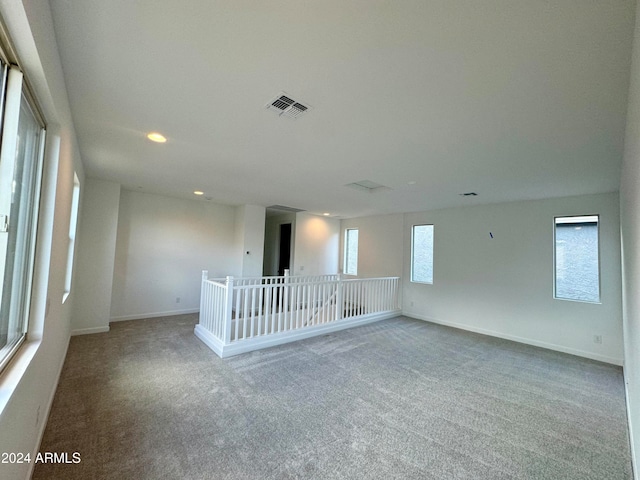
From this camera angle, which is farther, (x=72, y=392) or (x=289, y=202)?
(x=289, y=202)

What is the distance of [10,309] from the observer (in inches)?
58.1

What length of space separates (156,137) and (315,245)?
5308mm

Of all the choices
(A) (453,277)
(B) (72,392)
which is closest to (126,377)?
(B) (72,392)

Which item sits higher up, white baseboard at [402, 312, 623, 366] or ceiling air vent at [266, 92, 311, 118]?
ceiling air vent at [266, 92, 311, 118]

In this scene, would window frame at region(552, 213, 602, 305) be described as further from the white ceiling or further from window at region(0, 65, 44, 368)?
window at region(0, 65, 44, 368)

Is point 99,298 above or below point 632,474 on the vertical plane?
above

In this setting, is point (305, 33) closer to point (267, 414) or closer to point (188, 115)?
point (188, 115)

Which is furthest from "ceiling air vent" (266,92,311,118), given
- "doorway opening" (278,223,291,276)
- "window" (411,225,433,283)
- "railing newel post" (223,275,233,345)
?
"doorway opening" (278,223,291,276)

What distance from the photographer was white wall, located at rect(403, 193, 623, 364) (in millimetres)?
3795

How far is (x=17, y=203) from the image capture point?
1.45 metres

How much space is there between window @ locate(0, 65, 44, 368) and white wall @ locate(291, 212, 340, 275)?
18.4 feet

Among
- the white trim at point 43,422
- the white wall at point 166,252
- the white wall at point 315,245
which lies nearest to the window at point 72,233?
the white trim at point 43,422

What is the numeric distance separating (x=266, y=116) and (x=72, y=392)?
3.19 metres

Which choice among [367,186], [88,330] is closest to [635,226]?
[367,186]
